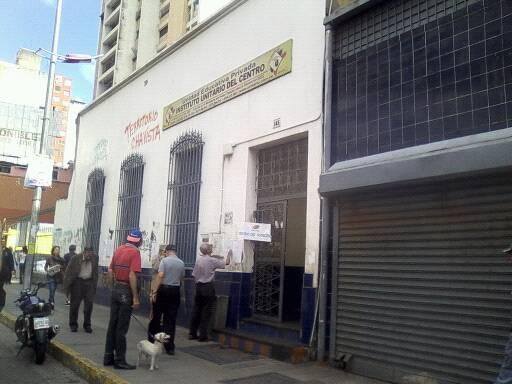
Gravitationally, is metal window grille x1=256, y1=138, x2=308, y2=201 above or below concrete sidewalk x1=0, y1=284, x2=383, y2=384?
above

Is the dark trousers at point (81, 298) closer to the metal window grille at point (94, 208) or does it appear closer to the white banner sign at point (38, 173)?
the white banner sign at point (38, 173)

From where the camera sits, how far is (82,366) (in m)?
6.29

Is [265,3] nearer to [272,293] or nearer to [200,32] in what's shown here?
[200,32]

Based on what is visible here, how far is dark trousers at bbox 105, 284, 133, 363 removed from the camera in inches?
240

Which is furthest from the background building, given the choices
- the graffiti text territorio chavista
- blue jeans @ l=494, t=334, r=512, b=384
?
the graffiti text territorio chavista

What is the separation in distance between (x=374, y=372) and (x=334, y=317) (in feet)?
2.80

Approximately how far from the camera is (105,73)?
146 ft

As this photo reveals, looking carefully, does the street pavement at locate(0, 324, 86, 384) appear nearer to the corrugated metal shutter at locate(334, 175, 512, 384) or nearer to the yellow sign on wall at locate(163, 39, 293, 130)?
the corrugated metal shutter at locate(334, 175, 512, 384)

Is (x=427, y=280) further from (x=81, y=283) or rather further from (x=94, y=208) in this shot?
(x=94, y=208)

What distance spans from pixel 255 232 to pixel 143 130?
18.4ft

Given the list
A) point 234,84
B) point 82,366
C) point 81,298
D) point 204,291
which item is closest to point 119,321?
point 82,366

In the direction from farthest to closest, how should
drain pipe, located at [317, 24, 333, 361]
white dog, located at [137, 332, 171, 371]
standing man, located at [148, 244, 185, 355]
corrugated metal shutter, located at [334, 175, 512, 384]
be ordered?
standing man, located at [148, 244, 185, 355]
drain pipe, located at [317, 24, 333, 361]
white dog, located at [137, 332, 171, 371]
corrugated metal shutter, located at [334, 175, 512, 384]

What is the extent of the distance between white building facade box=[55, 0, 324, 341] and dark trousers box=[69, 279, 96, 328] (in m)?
1.86

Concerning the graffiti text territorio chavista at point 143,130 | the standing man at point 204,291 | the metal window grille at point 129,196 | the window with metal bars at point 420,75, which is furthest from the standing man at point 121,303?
the graffiti text territorio chavista at point 143,130
